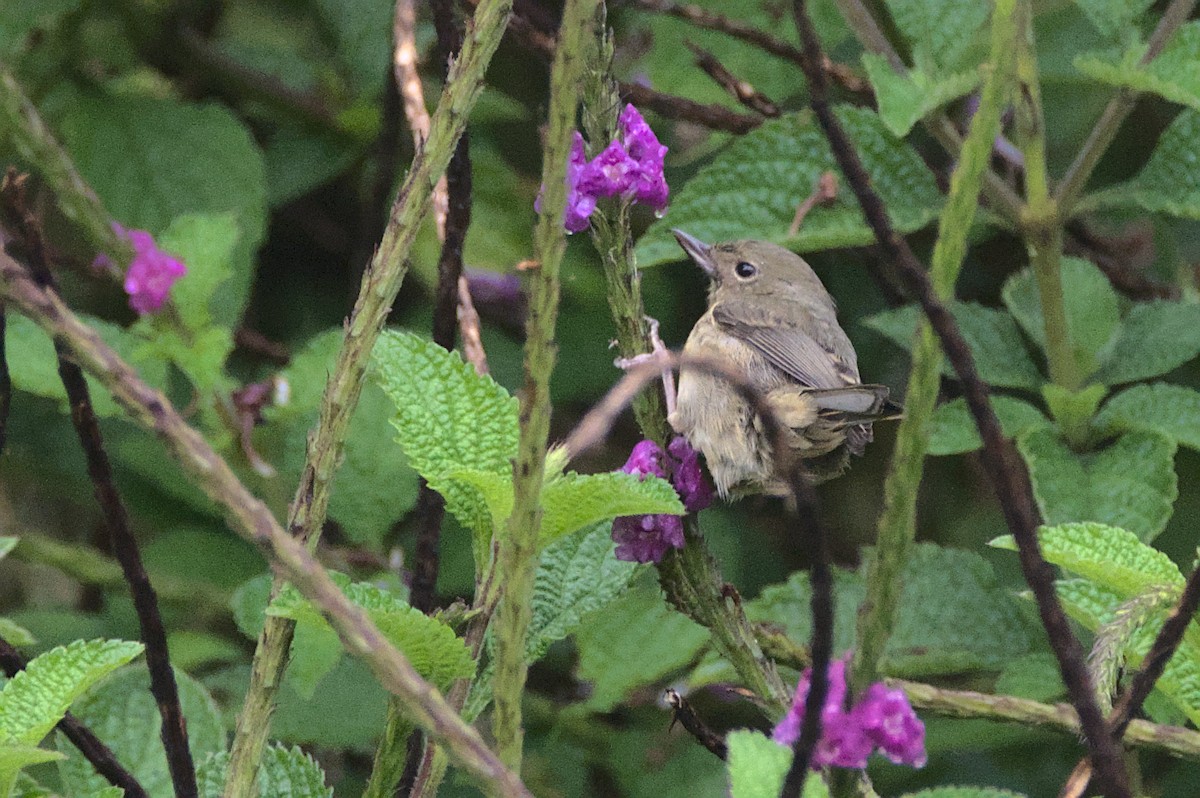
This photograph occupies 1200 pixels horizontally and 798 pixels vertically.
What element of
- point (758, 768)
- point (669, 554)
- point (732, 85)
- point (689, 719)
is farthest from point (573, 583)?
point (732, 85)

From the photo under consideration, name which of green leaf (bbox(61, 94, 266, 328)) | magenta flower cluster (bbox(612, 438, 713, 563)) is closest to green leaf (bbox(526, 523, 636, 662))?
magenta flower cluster (bbox(612, 438, 713, 563))

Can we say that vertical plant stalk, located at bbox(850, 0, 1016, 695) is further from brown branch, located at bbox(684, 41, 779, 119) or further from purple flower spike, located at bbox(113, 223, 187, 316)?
purple flower spike, located at bbox(113, 223, 187, 316)

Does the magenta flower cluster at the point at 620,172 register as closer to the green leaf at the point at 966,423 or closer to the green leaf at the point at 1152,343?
the green leaf at the point at 966,423

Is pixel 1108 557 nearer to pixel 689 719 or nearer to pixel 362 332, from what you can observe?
pixel 689 719

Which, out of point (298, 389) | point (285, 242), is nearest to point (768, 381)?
point (298, 389)

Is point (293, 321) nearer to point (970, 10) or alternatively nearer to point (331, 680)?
point (331, 680)
